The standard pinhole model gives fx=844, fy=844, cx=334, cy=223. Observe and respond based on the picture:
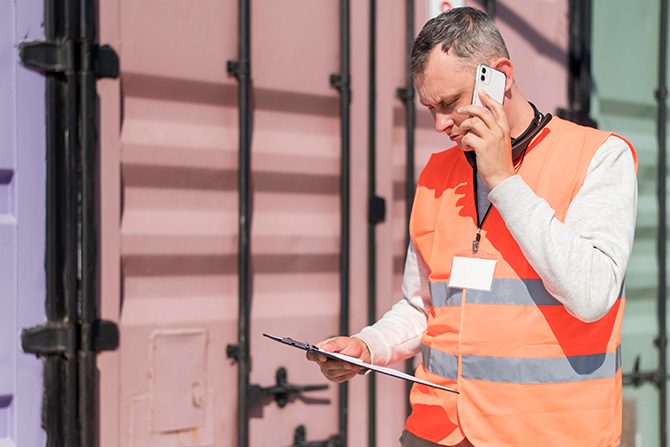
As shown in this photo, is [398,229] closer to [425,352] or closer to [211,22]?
[211,22]

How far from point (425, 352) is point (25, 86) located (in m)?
1.46

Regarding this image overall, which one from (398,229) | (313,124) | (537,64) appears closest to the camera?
(313,124)

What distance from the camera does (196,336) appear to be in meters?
2.78

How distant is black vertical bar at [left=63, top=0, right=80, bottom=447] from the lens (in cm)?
254

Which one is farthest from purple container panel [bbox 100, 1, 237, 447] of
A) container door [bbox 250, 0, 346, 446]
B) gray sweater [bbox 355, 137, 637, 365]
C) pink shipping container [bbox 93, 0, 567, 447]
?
gray sweater [bbox 355, 137, 637, 365]

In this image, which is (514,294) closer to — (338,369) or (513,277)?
(513,277)

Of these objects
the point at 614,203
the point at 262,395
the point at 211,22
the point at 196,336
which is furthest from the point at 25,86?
the point at 614,203

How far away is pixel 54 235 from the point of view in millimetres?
2545

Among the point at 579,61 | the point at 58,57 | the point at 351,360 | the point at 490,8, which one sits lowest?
the point at 351,360

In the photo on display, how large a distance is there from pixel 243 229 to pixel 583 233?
143cm

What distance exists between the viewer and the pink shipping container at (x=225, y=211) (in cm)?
267

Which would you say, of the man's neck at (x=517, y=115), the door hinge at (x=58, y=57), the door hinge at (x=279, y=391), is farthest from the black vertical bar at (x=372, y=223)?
the man's neck at (x=517, y=115)

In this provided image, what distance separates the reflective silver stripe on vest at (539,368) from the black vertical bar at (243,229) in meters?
1.15

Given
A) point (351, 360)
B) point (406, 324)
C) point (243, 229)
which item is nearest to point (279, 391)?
point (243, 229)
